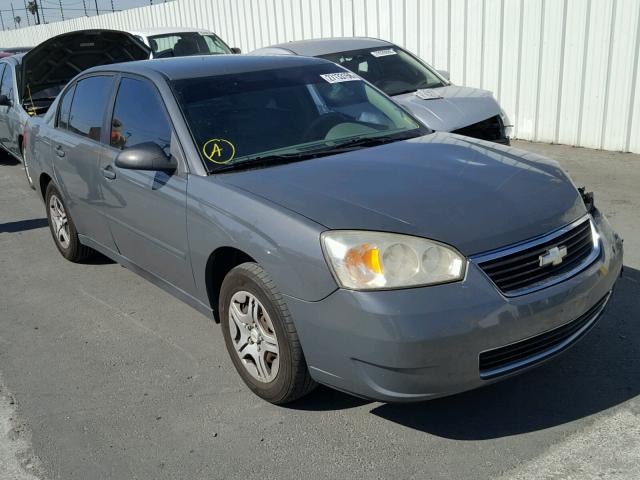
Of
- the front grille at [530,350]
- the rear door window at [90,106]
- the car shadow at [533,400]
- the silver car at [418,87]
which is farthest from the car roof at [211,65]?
the silver car at [418,87]

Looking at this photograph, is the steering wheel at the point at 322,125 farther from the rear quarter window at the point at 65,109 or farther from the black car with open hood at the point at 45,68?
the black car with open hood at the point at 45,68

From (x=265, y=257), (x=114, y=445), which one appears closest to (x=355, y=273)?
(x=265, y=257)

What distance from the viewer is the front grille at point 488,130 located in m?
7.16

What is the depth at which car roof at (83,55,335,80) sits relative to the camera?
4273mm

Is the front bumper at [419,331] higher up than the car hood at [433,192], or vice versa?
the car hood at [433,192]

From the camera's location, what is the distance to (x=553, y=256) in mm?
3020

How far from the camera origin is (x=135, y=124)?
14.4 feet

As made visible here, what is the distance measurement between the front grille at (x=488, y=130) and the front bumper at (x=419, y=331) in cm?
440

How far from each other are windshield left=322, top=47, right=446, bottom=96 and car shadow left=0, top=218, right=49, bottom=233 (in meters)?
3.80

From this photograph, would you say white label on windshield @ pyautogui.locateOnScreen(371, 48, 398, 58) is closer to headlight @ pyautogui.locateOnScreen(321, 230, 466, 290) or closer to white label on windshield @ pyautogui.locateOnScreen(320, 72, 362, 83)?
white label on windshield @ pyautogui.locateOnScreen(320, 72, 362, 83)

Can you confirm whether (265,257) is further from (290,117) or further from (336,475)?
(290,117)

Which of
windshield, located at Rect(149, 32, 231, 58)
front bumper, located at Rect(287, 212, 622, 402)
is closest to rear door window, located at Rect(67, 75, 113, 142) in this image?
front bumper, located at Rect(287, 212, 622, 402)

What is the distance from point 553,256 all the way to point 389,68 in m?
5.61

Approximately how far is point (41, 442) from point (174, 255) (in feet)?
3.95
